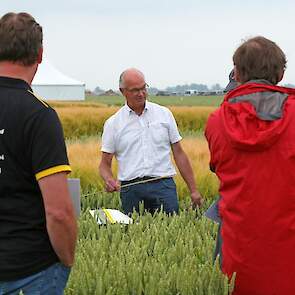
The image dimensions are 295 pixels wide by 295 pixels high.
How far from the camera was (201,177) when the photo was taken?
7.24m

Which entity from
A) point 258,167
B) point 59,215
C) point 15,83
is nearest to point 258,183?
point 258,167

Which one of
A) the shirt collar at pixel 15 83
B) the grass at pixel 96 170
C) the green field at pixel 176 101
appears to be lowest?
the green field at pixel 176 101

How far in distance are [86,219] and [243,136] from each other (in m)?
2.08

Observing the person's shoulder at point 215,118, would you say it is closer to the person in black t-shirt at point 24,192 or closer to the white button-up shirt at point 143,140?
the person in black t-shirt at point 24,192

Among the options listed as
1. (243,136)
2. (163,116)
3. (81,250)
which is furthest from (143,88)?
(243,136)

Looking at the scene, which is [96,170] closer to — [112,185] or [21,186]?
[112,185]

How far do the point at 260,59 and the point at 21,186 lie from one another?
0.98 m

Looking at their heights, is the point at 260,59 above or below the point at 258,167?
above

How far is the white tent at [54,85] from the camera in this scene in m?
38.6

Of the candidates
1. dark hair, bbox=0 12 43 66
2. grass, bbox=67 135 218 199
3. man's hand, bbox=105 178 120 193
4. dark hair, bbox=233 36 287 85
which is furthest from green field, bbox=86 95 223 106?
dark hair, bbox=0 12 43 66

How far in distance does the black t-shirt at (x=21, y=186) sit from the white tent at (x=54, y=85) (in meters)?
35.7

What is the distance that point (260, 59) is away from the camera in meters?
2.61

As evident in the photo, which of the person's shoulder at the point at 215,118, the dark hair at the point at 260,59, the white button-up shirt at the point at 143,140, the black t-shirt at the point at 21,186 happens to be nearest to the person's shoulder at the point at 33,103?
the black t-shirt at the point at 21,186

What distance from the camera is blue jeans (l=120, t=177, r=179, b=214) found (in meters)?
5.02
